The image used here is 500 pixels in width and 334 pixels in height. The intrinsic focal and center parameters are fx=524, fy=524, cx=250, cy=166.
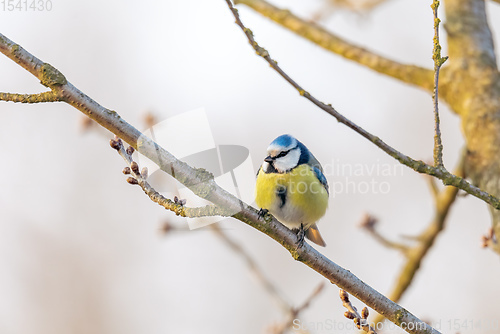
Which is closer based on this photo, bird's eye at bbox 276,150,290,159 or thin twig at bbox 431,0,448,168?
thin twig at bbox 431,0,448,168

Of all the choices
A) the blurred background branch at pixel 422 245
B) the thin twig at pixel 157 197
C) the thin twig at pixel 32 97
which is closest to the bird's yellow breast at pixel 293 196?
the blurred background branch at pixel 422 245

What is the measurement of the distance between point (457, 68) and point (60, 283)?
515cm

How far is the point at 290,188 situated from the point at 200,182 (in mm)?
1241

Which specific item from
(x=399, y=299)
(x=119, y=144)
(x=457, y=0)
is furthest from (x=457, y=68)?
(x=119, y=144)

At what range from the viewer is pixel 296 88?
1.50m

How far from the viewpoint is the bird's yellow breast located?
272 centimetres

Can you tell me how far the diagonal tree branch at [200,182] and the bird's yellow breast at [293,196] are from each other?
1015 mm

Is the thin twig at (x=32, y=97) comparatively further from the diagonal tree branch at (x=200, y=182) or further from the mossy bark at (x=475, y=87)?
the mossy bark at (x=475, y=87)

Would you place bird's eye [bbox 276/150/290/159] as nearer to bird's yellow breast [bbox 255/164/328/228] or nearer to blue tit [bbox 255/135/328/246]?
blue tit [bbox 255/135/328/246]

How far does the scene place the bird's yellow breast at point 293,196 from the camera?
8.94 ft

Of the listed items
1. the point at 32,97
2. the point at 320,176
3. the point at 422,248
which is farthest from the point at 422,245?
the point at 32,97

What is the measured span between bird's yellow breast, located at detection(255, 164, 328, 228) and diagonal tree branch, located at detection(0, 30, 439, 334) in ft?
3.33

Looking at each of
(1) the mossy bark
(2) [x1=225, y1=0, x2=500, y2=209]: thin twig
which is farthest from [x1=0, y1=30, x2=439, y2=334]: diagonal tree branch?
(1) the mossy bark

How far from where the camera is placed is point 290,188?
2.72 m
